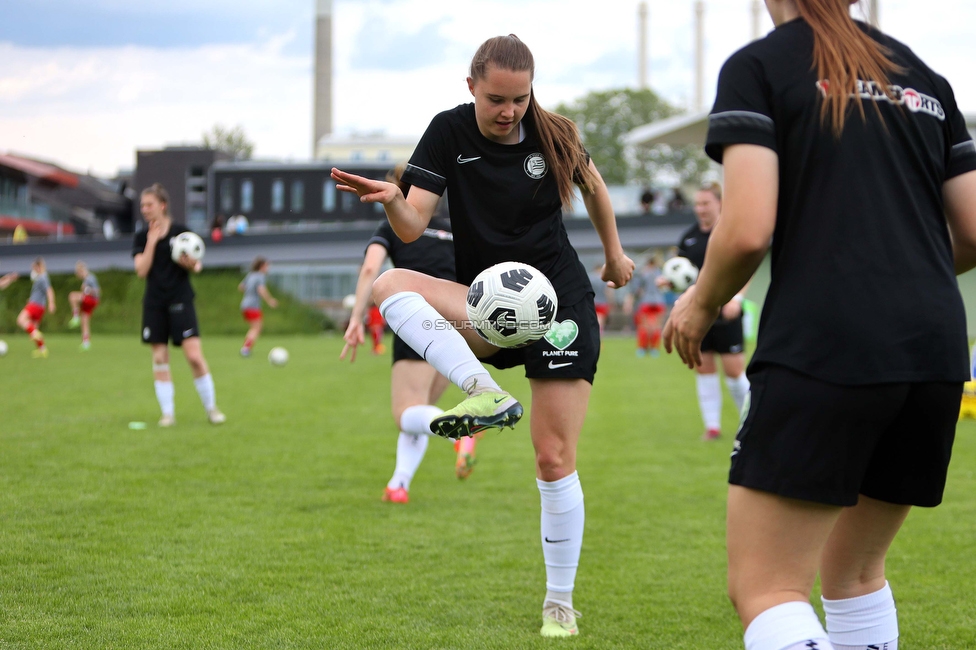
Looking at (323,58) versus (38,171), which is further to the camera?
(323,58)

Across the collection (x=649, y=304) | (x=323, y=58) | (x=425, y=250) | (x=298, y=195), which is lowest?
(x=649, y=304)

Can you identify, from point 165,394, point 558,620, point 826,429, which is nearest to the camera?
point 826,429

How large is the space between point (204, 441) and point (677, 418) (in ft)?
19.0

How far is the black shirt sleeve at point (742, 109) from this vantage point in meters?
2.11

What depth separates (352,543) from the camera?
215 inches

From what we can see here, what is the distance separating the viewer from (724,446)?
9500 mm

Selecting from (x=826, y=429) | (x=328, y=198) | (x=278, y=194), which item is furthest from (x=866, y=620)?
(x=278, y=194)

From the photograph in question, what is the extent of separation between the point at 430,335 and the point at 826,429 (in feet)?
6.07

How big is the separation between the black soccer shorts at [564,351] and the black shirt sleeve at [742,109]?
5.47ft

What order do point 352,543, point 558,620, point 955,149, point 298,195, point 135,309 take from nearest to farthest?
point 955,149 → point 558,620 → point 352,543 → point 135,309 → point 298,195

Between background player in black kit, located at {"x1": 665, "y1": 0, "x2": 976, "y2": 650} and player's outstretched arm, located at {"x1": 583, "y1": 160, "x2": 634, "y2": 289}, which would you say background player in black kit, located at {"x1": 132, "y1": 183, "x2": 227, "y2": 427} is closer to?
player's outstretched arm, located at {"x1": 583, "y1": 160, "x2": 634, "y2": 289}

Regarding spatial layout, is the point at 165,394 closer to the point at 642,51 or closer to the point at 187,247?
the point at 187,247

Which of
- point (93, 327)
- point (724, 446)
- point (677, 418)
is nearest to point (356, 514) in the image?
point (724, 446)

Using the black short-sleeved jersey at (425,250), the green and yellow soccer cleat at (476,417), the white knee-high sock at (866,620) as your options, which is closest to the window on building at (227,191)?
the black short-sleeved jersey at (425,250)
